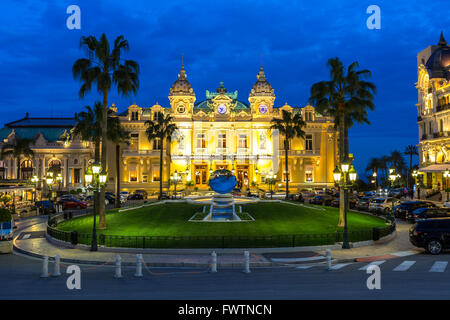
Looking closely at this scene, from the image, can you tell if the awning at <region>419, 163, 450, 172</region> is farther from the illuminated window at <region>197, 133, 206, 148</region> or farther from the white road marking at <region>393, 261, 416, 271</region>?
the white road marking at <region>393, 261, 416, 271</region>

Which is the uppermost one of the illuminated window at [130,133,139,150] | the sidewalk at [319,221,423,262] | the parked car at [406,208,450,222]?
the illuminated window at [130,133,139,150]

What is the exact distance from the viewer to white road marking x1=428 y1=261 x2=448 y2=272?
1731 cm

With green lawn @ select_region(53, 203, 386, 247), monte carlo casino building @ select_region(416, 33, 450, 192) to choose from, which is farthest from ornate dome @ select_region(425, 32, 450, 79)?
green lawn @ select_region(53, 203, 386, 247)

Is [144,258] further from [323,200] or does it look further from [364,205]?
[323,200]

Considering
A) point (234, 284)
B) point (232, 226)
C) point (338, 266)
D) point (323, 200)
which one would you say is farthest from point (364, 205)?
point (234, 284)

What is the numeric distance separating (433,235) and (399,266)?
4.39m

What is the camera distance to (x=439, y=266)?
59.8 ft

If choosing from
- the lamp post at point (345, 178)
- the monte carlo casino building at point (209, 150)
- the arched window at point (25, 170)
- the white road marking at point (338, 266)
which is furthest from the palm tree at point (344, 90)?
the arched window at point (25, 170)

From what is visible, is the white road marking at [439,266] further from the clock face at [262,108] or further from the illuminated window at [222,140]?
the clock face at [262,108]

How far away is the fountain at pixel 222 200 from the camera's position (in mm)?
32344

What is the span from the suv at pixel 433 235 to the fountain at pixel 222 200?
13404 millimetres

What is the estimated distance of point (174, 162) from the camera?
3174 inches

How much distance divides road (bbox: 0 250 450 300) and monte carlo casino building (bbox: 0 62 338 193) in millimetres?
61766

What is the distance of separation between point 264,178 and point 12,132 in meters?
51.2
